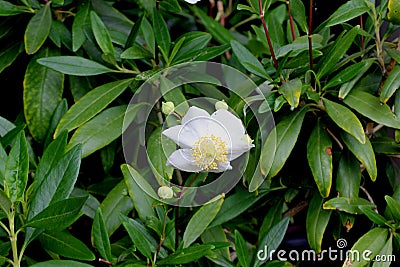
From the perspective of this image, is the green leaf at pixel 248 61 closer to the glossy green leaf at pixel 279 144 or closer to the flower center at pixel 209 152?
the glossy green leaf at pixel 279 144

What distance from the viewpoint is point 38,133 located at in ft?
3.75

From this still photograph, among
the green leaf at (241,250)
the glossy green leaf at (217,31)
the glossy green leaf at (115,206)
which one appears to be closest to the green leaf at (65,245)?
the glossy green leaf at (115,206)

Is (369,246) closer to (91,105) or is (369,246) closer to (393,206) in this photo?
(393,206)

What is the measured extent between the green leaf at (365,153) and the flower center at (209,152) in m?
0.28

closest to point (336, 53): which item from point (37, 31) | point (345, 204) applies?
point (345, 204)

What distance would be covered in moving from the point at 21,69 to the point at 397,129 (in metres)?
0.82

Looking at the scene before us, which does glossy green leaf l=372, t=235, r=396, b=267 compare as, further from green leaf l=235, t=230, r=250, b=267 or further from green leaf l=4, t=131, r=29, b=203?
green leaf l=4, t=131, r=29, b=203

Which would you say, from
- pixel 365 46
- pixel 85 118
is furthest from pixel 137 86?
pixel 365 46

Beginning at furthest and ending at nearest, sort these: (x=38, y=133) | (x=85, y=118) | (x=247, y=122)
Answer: (x=38, y=133) → (x=85, y=118) → (x=247, y=122)

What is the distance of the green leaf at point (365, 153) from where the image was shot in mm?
942

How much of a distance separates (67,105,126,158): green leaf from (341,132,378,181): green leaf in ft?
1.33

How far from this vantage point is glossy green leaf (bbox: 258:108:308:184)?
0.93 meters

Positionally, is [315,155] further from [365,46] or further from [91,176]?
[91,176]

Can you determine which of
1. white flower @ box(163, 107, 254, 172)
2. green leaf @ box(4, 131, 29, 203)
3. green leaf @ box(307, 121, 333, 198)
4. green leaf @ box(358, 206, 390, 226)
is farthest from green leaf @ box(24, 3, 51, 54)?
green leaf @ box(358, 206, 390, 226)
